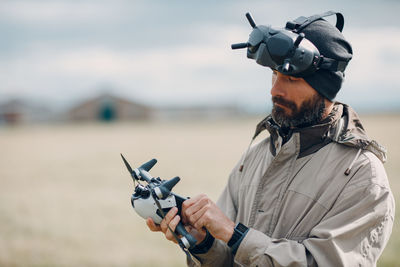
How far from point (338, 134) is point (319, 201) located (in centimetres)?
45

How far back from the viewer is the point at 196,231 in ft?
9.97

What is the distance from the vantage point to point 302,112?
8.98ft

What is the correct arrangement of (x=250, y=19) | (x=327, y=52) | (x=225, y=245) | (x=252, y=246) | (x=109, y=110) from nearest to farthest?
(x=252, y=246) < (x=327, y=52) < (x=250, y=19) < (x=225, y=245) < (x=109, y=110)

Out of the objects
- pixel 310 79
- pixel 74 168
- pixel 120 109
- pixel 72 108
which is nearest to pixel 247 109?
pixel 120 109

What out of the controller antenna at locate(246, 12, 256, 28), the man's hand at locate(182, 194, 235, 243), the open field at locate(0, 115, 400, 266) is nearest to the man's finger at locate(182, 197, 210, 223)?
the man's hand at locate(182, 194, 235, 243)

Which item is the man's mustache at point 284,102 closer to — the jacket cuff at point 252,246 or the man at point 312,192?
the man at point 312,192

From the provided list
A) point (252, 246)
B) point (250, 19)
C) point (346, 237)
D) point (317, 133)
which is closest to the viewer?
point (346, 237)

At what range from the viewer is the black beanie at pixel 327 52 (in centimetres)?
267

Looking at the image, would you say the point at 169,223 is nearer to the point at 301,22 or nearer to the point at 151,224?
the point at 151,224

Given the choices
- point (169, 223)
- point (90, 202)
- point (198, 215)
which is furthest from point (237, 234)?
point (90, 202)

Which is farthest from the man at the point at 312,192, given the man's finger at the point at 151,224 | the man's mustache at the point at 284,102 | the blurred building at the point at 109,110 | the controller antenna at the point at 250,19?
the blurred building at the point at 109,110

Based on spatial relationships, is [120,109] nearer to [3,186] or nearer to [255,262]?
[3,186]

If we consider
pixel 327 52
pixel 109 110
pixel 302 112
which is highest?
pixel 327 52

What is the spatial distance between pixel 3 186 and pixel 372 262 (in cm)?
1699
